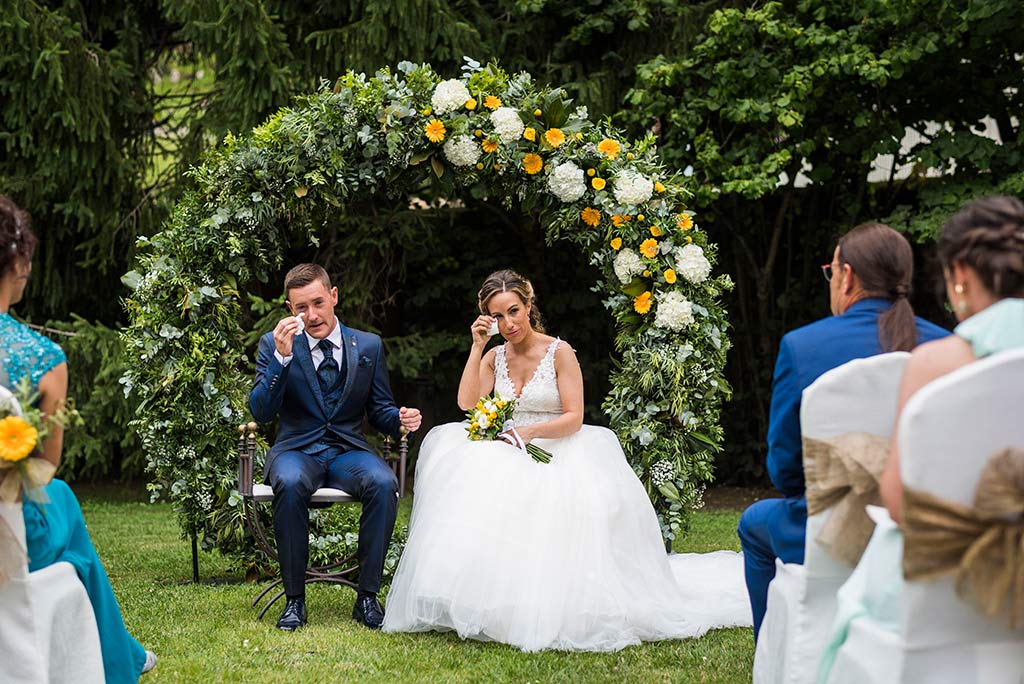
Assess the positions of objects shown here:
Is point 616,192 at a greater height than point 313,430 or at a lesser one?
greater

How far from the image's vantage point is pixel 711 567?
6.04m

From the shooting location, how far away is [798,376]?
11.2ft

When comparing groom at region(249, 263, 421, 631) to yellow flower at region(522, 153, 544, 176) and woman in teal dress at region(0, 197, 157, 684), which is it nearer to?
yellow flower at region(522, 153, 544, 176)

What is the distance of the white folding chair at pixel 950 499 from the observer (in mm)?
2369

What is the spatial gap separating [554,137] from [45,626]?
12.3 feet

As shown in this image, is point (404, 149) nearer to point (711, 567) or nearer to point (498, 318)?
point (498, 318)

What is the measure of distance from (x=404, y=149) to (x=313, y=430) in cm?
160

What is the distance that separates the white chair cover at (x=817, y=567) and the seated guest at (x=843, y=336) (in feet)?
0.59

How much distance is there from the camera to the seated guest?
3.40 meters

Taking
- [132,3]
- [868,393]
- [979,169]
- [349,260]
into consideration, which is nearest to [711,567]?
[868,393]

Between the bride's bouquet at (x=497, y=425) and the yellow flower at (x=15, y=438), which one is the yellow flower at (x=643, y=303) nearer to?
the bride's bouquet at (x=497, y=425)

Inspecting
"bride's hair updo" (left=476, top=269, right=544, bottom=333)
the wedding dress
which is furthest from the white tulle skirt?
"bride's hair updo" (left=476, top=269, right=544, bottom=333)

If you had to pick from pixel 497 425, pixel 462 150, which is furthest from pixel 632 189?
pixel 497 425

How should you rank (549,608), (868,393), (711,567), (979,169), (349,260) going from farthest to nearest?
(349,260), (979,169), (711,567), (549,608), (868,393)
